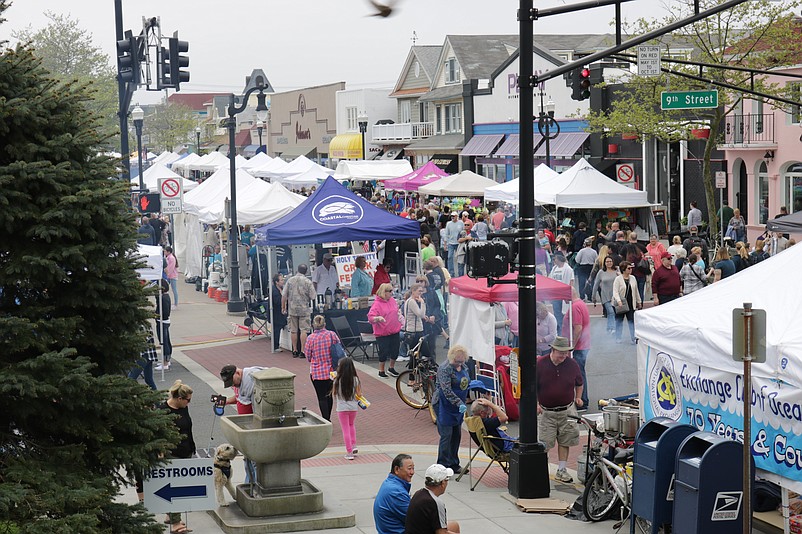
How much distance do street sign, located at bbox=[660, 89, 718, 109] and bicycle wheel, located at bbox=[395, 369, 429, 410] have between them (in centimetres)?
776

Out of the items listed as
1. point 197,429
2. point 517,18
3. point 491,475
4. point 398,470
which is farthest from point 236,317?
point 398,470

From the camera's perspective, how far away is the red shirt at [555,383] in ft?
41.9

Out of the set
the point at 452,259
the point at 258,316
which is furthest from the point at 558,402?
the point at 452,259

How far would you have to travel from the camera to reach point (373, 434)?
15.4 meters

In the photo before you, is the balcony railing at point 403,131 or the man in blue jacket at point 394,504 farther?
the balcony railing at point 403,131

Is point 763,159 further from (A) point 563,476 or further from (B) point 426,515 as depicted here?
(B) point 426,515

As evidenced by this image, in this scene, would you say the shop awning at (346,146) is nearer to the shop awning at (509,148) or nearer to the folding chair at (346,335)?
the shop awning at (509,148)

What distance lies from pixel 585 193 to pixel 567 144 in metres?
18.6

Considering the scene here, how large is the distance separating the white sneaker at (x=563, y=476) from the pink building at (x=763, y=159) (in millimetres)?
27222

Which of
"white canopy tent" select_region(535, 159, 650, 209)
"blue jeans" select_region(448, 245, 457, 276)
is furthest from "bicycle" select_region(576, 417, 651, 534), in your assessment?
"white canopy tent" select_region(535, 159, 650, 209)

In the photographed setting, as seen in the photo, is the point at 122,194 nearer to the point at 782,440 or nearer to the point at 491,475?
the point at 782,440

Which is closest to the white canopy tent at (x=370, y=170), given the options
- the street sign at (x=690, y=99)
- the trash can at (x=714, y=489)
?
the street sign at (x=690, y=99)

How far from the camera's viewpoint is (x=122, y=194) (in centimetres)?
729

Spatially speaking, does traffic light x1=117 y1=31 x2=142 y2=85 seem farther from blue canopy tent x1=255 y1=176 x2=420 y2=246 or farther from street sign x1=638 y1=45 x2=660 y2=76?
street sign x1=638 y1=45 x2=660 y2=76
